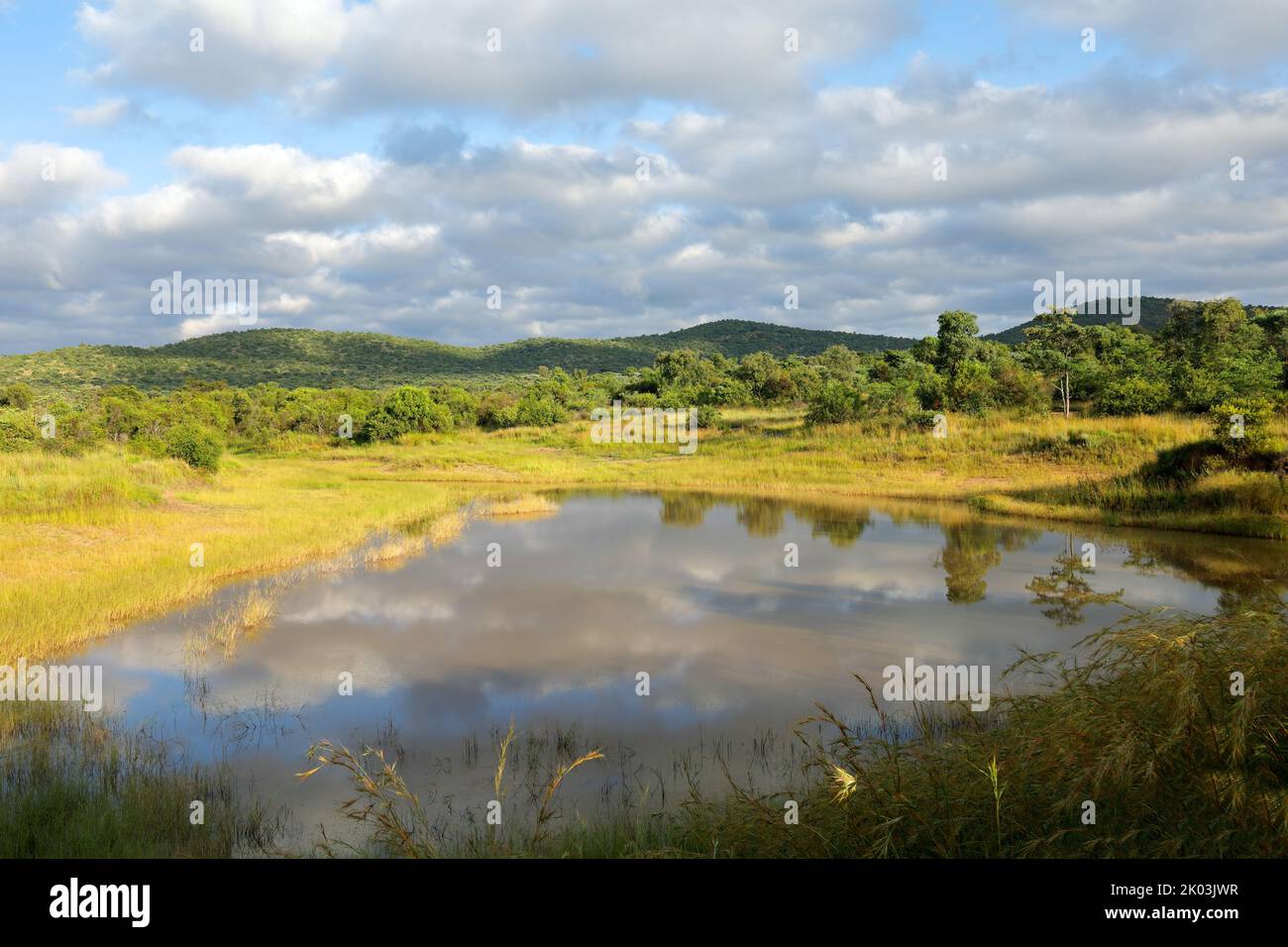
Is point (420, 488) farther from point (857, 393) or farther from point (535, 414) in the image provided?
point (535, 414)

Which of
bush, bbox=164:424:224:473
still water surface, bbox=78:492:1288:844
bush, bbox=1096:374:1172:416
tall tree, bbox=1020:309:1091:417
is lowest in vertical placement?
still water surface, bbox=78:492:1288:844

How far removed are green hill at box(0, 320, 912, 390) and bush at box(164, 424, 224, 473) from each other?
64350mm

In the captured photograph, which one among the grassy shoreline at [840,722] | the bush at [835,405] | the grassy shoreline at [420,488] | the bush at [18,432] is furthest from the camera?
the bush at [835,405]

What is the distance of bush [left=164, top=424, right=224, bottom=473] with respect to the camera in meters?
26.1

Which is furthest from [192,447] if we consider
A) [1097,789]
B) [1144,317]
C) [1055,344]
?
[1144,317]

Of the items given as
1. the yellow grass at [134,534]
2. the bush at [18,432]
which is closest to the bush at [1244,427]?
the yellow grass at [134,534]

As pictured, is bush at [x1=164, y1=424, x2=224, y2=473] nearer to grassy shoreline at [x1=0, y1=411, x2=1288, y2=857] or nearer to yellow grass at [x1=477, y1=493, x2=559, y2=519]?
grassy shoreline at [x1=0, y1=411, x2=1288, y2=857]

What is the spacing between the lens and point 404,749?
7660 millimetres

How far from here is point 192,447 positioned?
2623 centimetres

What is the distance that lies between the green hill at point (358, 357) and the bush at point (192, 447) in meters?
64.3

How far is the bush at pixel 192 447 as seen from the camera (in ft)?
85.6

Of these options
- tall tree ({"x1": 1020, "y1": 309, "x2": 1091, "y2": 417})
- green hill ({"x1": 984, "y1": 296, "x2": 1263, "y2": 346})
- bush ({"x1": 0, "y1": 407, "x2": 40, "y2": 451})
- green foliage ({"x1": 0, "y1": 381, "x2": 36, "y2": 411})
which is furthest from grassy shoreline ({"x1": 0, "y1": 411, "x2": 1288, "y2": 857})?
green hill ({"x1": 984, "y1": 296, "x2": 1263, "y2": 346})

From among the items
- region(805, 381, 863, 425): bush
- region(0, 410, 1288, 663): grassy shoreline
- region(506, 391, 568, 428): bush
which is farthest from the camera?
region(506, 391, 568, 428): bush

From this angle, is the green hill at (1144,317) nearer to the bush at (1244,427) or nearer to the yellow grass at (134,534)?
the bush at (1244,427)
